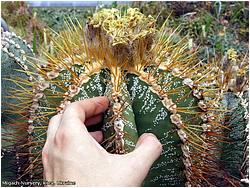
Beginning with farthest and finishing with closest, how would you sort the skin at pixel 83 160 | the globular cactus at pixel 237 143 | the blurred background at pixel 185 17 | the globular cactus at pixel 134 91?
the blurred background at pixel 185 17
the globular cactus at pixel 237 143
the globular cactus at pixel 134 91
the skin at pixel 83 160

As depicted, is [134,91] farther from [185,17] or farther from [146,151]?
[185,17]

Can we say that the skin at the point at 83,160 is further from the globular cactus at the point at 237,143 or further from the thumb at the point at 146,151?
the globular cactus at the point at 237,143

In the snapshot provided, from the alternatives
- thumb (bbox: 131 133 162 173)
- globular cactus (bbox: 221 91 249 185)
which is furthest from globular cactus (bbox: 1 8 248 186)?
globular cactus (bbox: 221 91 249 185)

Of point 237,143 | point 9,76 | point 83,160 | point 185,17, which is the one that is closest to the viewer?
point 83,160

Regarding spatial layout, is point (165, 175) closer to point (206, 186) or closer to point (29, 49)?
point (206, 186)

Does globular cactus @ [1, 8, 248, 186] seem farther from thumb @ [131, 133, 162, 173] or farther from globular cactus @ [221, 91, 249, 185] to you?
globular cactus @ [221, 91, 249, 185]

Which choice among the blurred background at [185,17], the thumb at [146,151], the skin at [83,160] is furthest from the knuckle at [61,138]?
the blurred background at [185,17]

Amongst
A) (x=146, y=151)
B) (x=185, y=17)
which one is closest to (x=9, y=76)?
(x=146, y=151)

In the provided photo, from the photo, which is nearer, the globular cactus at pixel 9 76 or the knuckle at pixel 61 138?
the knuckle at pixel 61 138

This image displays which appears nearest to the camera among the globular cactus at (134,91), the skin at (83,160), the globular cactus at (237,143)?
the skin at (83,160)
